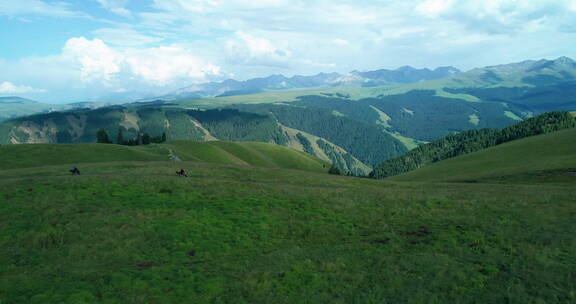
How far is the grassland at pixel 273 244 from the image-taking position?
1723 centimetres

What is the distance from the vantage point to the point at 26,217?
2706 centimetres

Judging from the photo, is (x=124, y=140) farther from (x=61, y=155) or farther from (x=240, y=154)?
(x=61, y=155)

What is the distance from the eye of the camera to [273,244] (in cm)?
2478

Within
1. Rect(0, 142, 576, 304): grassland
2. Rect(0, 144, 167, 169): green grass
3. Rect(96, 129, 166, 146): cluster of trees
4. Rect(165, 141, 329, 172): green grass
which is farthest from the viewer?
Rect(96, 129, 166, 146): cluster of trees

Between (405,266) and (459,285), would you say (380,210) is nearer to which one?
(405,266)

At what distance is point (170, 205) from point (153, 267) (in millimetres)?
11923

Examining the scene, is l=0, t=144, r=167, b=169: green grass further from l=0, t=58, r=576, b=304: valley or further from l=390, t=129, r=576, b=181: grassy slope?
l=390, t=129, r=576, b=181: grassy slope

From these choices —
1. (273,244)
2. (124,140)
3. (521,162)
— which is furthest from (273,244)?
(124,140)

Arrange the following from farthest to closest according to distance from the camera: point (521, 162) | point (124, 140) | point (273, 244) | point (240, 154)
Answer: point (124, 140) → point (240, 154) → point (521, 162) → point (273, 244)

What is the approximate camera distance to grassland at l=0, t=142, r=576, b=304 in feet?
56.5

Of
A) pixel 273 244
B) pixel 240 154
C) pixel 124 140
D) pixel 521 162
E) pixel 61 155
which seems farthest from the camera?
pixel 124 140

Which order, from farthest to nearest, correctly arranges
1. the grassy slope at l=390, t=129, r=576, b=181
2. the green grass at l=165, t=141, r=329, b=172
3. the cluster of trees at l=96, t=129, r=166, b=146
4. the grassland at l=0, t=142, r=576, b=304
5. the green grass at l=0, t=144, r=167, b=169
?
the cluster of trees at l=96, t=129, r=166, b=146, the green grass at l=165, t=141, r=329, b=172, the green grass at l=0, t=144, r=167, b=169, the grassy slope at l=390, t=129, r=576, b=181, the grassland at l=0, t=142, r=576, b=304

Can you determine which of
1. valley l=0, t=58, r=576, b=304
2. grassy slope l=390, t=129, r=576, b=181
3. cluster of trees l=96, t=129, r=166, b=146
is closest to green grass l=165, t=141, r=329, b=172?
cluster of trees l=96, t=129, r=166, b=146

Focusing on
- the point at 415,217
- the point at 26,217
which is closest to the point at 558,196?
the point at 415,217
